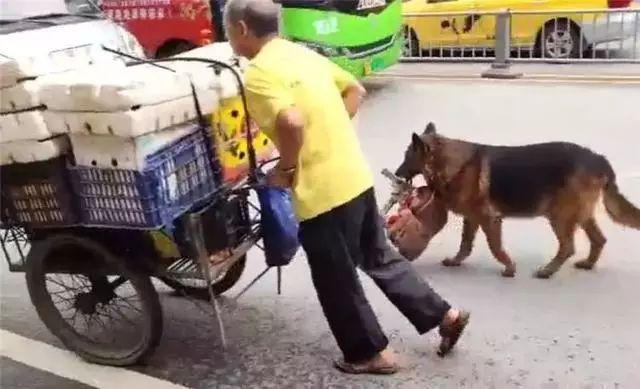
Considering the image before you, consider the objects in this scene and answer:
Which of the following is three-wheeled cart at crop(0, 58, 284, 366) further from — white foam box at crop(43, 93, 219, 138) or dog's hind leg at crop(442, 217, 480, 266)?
dog's hind leg at crop(442, 217, 480, 266)

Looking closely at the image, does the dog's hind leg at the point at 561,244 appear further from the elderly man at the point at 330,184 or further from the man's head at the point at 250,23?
Answer: the man's head at the point at 250,23


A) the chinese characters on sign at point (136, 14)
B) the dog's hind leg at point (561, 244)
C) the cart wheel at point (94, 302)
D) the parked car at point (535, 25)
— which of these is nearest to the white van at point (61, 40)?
the cart wheel at point (94, 302)

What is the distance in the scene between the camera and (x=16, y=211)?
3.79 meters

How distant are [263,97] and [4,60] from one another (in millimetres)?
1147

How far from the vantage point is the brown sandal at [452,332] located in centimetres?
379

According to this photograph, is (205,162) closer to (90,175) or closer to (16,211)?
(90,175)

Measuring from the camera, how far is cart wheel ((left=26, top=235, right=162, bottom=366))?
12.5 feet

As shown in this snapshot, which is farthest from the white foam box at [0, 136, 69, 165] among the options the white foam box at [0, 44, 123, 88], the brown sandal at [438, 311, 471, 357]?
the brown sandal at [438, 311, 471, 357]

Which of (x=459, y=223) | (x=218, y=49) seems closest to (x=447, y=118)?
(x=459, y=223)

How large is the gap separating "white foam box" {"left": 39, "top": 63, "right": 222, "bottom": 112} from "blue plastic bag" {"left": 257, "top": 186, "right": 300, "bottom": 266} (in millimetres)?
587

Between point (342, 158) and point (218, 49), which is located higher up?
point (218, 49)

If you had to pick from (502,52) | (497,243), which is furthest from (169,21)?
(497,243)

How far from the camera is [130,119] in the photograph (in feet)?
10.7

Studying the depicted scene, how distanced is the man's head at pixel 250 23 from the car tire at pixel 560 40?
8.31 m
